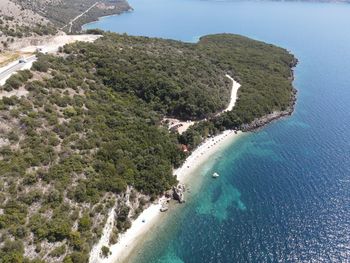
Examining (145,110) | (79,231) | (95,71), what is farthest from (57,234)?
(95,71)

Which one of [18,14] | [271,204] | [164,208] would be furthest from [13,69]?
[271,204]

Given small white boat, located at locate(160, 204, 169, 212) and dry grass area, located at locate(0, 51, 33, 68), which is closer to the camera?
small white boat, located at locate(160, 204, 169, 212)

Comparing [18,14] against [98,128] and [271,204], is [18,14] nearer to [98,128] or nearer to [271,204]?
[98,128]

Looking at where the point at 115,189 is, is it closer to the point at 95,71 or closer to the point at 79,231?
the point at 79,231

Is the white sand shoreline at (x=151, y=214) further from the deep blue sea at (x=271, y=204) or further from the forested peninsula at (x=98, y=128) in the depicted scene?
the deep blue sea at (x=271, y=204)

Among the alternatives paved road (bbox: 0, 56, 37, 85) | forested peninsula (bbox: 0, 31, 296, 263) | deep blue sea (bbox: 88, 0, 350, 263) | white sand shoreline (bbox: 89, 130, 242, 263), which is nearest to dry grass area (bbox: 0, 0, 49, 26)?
forested peninsula (bbox: 0, 31, 296, 263)

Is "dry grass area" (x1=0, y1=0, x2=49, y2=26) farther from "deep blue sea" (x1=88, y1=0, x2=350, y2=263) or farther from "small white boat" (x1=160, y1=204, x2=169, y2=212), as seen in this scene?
"deep blue sea" (x1=88, y1=0, x2=350, y2=263)
